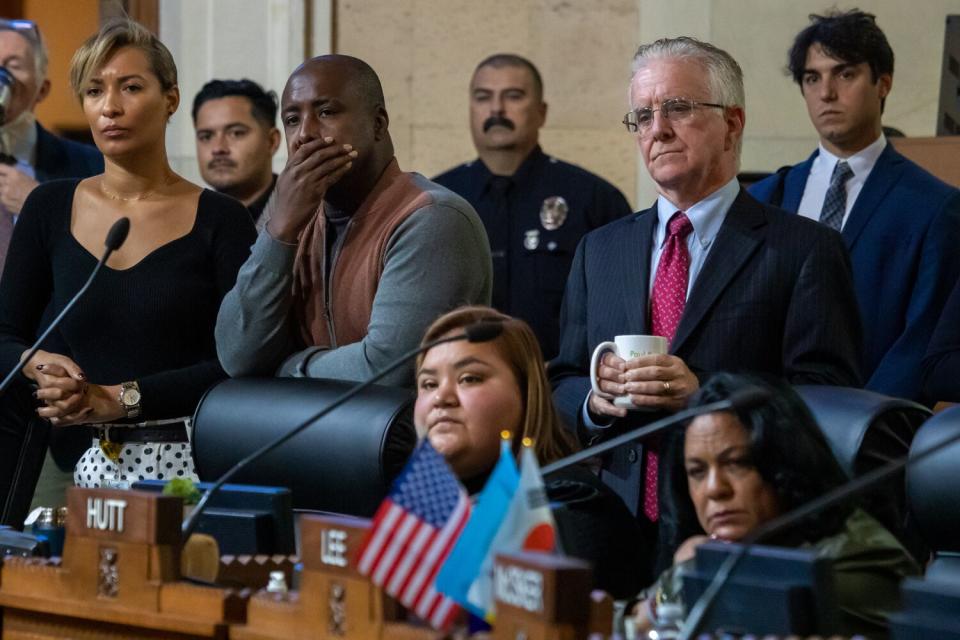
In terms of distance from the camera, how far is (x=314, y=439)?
9.66ft

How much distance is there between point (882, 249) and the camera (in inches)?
163

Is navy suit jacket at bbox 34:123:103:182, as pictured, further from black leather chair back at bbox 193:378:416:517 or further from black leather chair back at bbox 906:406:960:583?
black leather chair back at bbox 906:406:960:583

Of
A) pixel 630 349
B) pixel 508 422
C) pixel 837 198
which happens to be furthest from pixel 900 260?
pixel 508 422

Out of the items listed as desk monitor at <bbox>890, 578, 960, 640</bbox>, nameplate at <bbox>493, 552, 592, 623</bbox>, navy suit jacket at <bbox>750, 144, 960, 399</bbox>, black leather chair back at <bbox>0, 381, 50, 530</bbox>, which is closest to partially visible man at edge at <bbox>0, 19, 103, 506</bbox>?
black leather chair back at <bbox>0, 381, 50, 530</bbox>

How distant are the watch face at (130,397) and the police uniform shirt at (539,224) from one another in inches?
81.7

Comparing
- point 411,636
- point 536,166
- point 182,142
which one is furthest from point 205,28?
point 411,636

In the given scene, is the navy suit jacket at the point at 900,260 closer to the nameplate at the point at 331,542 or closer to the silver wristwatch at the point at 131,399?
the silver wristwatch at the point at 131,399

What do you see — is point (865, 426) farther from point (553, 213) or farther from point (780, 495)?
point (553, 213)

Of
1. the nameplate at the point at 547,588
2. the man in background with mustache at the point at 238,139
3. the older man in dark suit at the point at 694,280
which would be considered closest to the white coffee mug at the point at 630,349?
the older man in dark suit at the point at 694,280

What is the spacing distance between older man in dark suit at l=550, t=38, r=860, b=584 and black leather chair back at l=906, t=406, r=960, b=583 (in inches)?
24.7

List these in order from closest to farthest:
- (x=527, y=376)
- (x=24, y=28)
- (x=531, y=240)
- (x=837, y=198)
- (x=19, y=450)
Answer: (x=527, y=376) → (x=19, y=450) → (x=837, y=198) → (x=24, y=28) → (x=531, y=240)

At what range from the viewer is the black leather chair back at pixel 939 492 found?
2428mm

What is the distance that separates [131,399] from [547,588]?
6.26 ft

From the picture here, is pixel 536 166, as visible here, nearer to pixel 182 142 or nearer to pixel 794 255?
pixel 182 142
